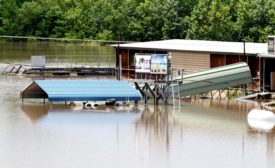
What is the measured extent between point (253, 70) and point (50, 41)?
1584 inches

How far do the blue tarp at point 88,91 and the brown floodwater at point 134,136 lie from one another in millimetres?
448

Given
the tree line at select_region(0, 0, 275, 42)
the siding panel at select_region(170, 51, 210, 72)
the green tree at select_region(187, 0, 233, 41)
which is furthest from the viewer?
the tree line at select_region(0, 0, 275, 42)

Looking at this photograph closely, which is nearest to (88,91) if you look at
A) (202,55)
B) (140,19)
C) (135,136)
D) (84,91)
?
(84,91)

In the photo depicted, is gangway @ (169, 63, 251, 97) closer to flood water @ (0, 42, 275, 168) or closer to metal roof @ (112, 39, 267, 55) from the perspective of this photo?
flood water @ (0, 42, 275, 168)

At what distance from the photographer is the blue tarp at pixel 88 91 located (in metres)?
35.6

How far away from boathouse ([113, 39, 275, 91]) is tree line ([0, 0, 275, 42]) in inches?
648

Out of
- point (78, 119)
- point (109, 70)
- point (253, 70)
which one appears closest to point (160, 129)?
point (78, 119)

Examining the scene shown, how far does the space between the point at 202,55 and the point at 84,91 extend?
8181 mm

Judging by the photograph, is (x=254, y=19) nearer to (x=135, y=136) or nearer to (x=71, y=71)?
(x=71, y=71)

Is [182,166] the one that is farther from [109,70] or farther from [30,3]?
[30,3]

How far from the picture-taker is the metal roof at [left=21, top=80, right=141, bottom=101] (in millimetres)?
35594

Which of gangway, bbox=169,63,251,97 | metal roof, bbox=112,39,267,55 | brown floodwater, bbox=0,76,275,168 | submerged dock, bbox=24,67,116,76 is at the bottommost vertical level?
brown floodwater, bbox=0,76,275,168

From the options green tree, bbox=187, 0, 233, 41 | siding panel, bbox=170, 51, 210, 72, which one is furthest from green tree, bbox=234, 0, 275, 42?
siding panel, bbox=170, 51, 210, 72

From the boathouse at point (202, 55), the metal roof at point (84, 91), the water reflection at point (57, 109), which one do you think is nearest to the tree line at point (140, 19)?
the boathouse at point (202, 55)
